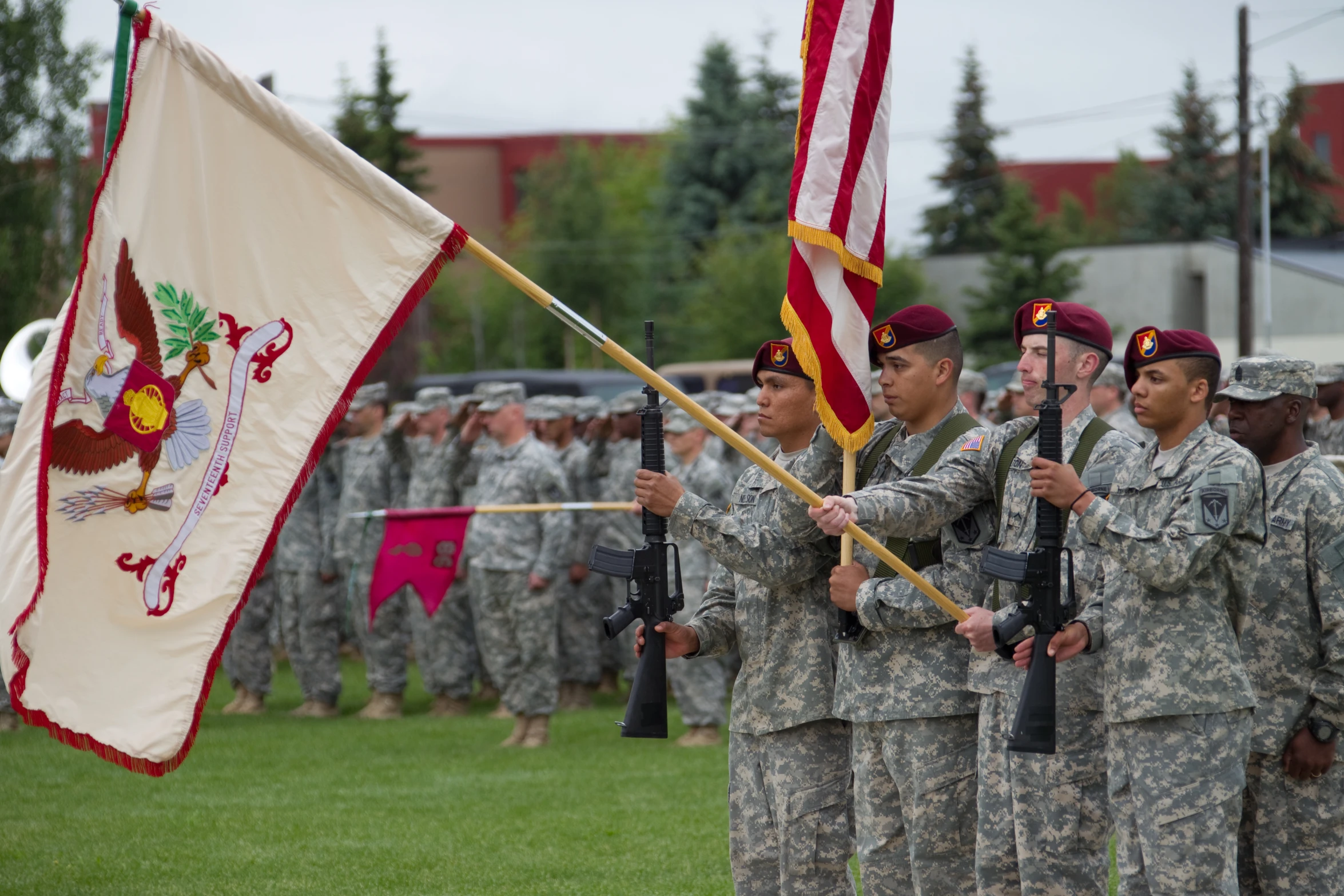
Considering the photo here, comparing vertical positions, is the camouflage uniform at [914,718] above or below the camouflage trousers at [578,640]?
above

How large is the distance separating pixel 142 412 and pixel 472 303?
1885 inches

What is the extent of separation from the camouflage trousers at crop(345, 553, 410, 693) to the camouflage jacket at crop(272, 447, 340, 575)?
0.95ft

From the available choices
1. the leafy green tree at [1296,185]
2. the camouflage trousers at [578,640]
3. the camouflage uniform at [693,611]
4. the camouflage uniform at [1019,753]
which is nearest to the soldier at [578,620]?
the camouflage trousers at [578,640]

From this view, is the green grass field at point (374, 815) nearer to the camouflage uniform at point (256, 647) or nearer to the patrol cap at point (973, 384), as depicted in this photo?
the camouflage uniform at point (256, 647)

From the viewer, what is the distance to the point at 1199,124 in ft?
161

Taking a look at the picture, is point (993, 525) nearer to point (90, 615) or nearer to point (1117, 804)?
point (1117, 804)

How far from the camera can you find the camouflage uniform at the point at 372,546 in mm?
12969

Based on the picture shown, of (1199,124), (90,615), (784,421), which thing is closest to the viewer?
(90,615)

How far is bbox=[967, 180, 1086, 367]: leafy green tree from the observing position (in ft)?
124

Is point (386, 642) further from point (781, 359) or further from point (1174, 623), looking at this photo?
point (1174, 623)

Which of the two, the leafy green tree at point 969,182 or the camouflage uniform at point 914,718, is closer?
the camouflage uniform at point 914,718

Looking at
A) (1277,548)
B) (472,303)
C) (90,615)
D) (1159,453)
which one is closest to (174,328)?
(90,615)

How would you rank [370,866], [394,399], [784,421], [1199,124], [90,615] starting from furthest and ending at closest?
[1199,124], [394,399], [370,866], [784,421], [90,615]

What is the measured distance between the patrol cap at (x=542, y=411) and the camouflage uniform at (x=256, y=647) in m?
2.80
